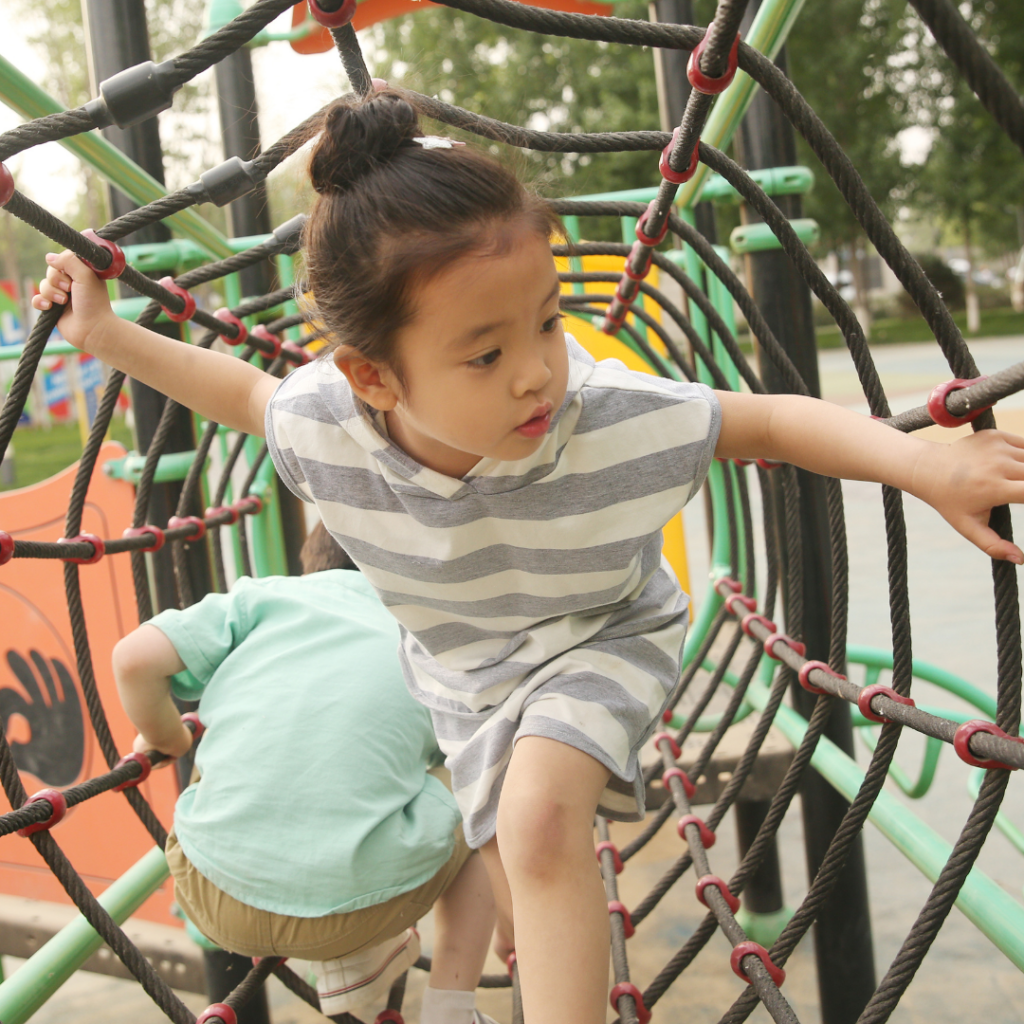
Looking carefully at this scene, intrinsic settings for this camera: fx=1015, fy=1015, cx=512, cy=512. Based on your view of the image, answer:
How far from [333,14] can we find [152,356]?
443 mm

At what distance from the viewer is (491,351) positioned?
0.86 metres

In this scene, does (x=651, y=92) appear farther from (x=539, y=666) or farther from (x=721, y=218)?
(x=539, y=666)

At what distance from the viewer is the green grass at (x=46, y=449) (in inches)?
440

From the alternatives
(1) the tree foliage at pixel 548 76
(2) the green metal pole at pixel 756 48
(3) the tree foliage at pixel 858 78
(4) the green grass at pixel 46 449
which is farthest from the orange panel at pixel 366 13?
(3) the tree foliage at pixel 858 78

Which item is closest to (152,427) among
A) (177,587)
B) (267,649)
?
(177,587)

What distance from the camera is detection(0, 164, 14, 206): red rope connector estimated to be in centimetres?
85

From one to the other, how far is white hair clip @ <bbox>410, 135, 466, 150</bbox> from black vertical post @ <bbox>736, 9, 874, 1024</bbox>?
0.79 m

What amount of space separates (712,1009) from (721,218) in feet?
46.7

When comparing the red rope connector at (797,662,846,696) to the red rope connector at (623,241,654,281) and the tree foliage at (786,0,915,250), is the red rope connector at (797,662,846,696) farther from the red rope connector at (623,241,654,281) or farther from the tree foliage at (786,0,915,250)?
the tree foliage at (786,0,915,250)

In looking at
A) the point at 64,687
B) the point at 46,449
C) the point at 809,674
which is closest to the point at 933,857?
the point at 809,674

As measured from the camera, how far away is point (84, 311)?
1062 mm

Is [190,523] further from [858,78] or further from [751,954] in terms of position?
[858,78]

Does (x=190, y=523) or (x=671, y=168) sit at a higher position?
(x=671, y=168)

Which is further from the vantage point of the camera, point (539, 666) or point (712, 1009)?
point (712, 1009)
